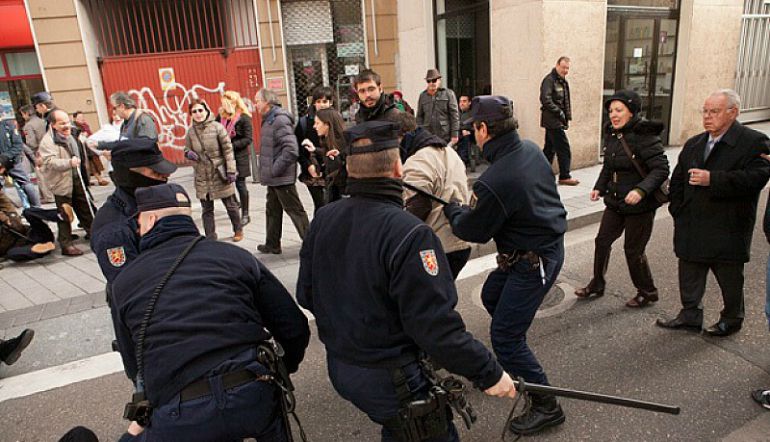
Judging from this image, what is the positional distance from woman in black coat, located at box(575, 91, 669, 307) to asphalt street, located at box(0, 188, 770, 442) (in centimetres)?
42

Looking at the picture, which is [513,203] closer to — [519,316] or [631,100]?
[519,316]

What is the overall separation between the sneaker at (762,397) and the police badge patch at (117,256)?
3.74 m

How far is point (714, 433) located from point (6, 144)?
9.89 meters

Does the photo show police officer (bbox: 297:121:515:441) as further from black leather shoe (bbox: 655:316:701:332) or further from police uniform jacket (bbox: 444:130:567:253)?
black leather shoe (bbox: 655:316:701:332)

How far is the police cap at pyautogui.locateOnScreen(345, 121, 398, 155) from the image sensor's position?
2.08 metres

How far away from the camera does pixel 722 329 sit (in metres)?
3.96

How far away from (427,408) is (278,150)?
451 cm

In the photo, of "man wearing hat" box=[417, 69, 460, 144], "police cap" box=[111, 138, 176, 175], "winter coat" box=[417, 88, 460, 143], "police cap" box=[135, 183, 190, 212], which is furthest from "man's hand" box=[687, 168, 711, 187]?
"winter coat" box=[417, 88, 460, 143]

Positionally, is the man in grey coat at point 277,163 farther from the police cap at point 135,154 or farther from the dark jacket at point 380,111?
the police cap at point 135,154

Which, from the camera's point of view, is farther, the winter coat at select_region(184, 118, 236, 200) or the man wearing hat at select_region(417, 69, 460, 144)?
the man wearing hat at select_region(417, 69, 460, 144)

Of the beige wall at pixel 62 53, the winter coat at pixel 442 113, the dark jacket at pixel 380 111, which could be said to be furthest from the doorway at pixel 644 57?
the beige wall at pixel 62 53

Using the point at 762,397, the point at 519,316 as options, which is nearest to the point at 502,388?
the point at 519,316

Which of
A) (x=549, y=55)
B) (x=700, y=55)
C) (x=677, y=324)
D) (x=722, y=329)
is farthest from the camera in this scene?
(x=700, y=55)

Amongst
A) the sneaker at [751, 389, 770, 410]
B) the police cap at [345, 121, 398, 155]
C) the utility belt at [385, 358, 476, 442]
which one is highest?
the police cap at [345, 121, 398, 155]
